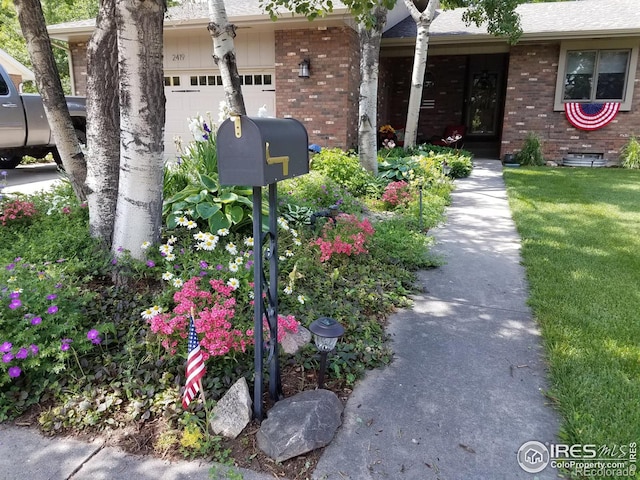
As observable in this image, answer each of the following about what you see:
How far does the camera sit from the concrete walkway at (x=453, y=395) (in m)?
2.20

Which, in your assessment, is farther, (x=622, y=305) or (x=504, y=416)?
(x=622, y=305)

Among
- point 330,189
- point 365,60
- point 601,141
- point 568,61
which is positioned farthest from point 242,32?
point 601,141

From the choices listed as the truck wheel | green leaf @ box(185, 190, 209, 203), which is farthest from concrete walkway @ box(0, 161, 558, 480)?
the truck wheel

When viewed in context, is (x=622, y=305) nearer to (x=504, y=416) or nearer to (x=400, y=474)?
(x=504, y=416)

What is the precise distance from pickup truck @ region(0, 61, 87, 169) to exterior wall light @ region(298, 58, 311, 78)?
4514 millimetres

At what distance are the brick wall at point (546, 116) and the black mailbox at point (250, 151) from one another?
11939 mm

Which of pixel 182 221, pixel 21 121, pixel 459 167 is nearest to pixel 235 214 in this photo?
pixel 182 221

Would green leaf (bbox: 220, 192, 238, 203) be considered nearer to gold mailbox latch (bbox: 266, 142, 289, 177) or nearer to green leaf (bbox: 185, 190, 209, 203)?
green leaf (bbox: 185, 190, 209, 203)

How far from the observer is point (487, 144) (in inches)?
599

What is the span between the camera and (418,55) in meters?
10.6

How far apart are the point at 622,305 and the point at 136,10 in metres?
4.10

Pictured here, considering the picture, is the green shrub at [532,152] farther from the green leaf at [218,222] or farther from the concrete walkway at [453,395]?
the green leaf at [218,222]

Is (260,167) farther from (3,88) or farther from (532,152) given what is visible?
(532,152)

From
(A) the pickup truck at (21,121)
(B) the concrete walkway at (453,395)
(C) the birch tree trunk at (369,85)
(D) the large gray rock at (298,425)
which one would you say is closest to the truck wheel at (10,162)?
(A) the pickup truck at (21,121)
